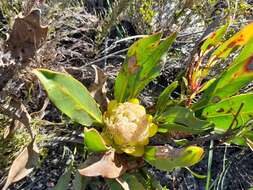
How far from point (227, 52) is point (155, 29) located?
0.35 m

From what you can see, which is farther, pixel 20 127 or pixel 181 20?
pixel 181 20

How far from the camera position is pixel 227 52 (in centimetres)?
157

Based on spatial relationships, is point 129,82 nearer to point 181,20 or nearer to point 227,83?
point 227,83

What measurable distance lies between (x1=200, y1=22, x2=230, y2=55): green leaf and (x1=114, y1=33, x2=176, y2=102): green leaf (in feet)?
0.61

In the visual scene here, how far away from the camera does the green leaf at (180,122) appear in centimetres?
137

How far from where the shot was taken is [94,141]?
130 cm

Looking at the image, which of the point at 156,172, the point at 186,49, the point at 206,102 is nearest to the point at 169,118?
the point at 206,102

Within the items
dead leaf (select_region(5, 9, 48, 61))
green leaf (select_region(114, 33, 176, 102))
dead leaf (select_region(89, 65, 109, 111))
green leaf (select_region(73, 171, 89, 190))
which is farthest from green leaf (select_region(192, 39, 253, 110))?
dead leaf (select_region(5, 9, 48, 61))

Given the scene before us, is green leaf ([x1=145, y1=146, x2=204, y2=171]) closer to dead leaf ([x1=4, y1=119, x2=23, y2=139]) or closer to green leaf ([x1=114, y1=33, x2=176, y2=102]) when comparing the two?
green leaf ([x1=114, y1=33, x2=176, y2=102])

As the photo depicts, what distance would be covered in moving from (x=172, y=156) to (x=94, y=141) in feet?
0.71

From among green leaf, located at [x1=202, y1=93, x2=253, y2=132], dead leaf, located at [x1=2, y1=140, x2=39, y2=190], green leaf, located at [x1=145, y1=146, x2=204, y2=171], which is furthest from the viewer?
green leaf, located at [x1=202, y1=93, x2=253, y2=132]

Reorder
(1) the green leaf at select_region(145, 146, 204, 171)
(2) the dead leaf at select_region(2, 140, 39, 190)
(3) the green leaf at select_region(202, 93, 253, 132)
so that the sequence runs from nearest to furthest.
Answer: (1) the green leaf at select_region(145, 146, 204, 171), (2) the dead leaf at select_region(2, 140, 39, 190), (3) the green leaf at select_region(202, 93, 253, 132)

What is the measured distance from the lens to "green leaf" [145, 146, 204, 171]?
1.21 metres

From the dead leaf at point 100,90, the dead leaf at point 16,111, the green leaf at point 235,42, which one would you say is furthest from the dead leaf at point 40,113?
the green leaf at point 235,42
